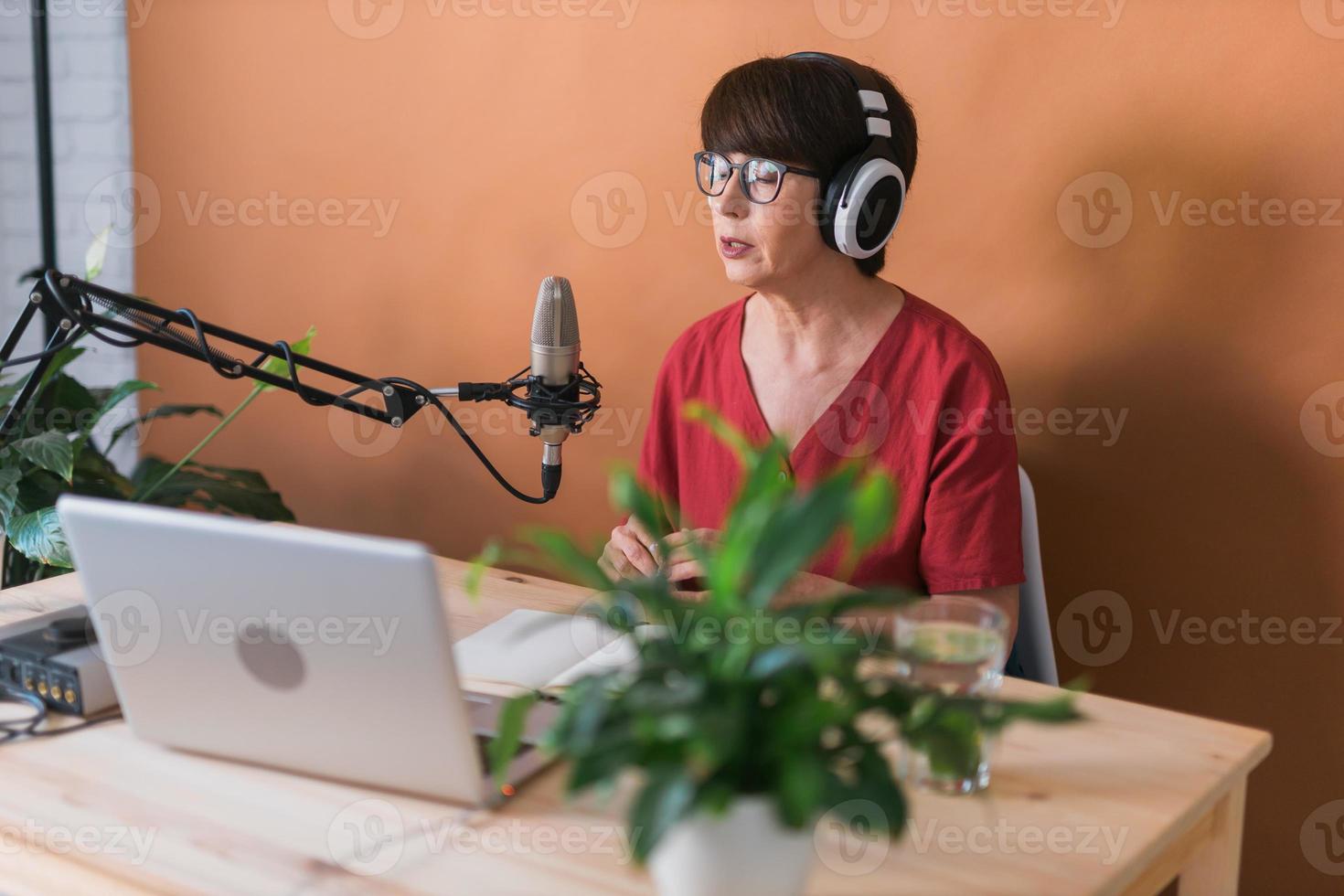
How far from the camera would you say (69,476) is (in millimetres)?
2000

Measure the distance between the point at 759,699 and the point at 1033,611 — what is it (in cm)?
97

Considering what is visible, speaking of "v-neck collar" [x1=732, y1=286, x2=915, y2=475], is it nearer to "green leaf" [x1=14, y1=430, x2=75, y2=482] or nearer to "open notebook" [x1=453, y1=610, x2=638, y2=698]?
"open notebook" [x1=453, y1=610, x2=638, y2=698]

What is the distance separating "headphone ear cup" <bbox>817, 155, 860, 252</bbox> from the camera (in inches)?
63.8

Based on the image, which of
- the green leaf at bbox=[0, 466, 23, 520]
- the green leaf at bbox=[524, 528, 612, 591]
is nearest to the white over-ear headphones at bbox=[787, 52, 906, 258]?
the green leaf at bbox=[524, 528, 612, 591]

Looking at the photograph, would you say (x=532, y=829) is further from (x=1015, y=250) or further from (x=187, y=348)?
(x=1015, y=250)

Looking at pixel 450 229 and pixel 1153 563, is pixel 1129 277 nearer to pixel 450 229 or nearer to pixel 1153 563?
pixel 1153 563

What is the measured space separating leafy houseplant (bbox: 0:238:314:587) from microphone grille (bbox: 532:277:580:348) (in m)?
0.84

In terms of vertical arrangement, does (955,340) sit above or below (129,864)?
above

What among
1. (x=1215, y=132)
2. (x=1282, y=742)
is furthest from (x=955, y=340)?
(x=1282, y=742)

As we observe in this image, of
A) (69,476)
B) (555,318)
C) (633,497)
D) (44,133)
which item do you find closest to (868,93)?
(555,318)

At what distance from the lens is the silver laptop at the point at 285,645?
0.95 m

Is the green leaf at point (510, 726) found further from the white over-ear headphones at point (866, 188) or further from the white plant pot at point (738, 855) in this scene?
the white over-ear headphones at point (866, 188)

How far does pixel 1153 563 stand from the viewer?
1.82 m

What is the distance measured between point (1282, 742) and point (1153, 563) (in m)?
0.29
